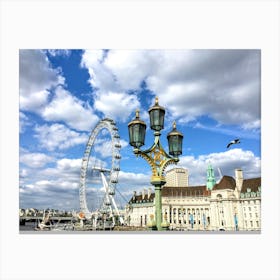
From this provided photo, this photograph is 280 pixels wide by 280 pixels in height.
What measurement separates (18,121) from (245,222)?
46.5 m

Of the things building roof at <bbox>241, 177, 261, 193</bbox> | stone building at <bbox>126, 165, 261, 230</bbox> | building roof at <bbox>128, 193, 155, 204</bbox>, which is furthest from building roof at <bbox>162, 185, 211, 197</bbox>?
building roof at <bbox>241, 177, 261, 193</bbox>

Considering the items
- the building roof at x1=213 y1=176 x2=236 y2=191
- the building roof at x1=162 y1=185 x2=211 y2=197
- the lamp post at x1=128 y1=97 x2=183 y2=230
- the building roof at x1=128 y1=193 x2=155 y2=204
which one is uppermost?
the lamp post at x1=128 y1=97 x2=183 y2=230

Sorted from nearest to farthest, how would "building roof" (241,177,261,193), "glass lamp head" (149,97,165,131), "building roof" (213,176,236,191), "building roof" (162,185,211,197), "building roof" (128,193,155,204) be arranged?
"glass lamp head" (149,97,165,131)
"building roof" (241,177,261,193)
"building roof" (213,176,236,191)
"building roof" (162,185,211,197)
"building roof" (128,193,155,204)

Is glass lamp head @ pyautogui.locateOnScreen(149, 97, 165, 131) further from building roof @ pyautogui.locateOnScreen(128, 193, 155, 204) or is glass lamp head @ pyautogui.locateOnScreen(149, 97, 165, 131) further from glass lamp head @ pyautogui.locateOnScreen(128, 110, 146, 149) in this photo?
building roof @ pyautogui.locateOnScreen(128, 193, 155, 204)

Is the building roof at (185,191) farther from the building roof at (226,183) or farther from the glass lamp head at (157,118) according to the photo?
the glass lamp head at (157,118)

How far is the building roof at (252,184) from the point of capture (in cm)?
5003

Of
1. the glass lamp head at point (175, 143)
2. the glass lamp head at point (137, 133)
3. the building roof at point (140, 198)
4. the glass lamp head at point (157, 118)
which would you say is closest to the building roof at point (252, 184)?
the building roof at point (140, 198)

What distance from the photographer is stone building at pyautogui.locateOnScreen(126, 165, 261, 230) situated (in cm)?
4897

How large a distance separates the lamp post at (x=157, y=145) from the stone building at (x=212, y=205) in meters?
43.9

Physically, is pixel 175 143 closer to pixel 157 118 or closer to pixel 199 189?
pixel 157 118

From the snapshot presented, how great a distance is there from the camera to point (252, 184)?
50.6m

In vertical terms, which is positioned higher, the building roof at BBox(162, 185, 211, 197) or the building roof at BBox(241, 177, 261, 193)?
the building roof at BBox(241, 177, 261, 193)
